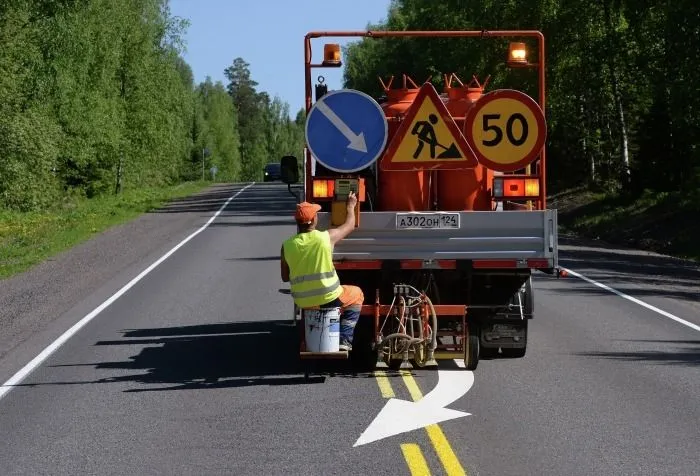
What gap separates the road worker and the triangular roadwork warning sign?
0.78 meters

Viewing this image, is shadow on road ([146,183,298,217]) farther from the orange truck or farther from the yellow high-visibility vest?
the yellow high-visibility vest

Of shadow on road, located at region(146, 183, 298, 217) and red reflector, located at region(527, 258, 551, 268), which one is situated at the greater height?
red reflector, located at region(527, 258, 551, 268)

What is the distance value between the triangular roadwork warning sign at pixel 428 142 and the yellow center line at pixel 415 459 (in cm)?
355

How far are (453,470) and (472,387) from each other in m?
3.05

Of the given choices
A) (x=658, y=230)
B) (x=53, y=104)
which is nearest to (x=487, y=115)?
(x=658, y=230)

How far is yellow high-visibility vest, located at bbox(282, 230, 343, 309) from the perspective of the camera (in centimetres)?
1065

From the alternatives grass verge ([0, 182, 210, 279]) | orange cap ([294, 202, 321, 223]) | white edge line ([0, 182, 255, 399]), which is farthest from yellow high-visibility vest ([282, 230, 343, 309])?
grass verge ([0, 182, 210, 279])

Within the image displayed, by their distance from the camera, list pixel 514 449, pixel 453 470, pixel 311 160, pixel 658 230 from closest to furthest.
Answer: pixel 453 470 < pixel 514 449 < pixel 311 160 < pixel 658 230

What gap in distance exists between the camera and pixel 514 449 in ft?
27.3

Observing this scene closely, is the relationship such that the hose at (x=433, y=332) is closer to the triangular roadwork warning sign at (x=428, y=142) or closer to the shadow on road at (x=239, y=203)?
the triangular roadwork warning sign at (x=428, y=142)

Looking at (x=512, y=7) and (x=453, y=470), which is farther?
(x=512, y=7)

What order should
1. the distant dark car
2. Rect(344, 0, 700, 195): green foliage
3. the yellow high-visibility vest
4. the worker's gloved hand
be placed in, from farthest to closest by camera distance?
the distant dark car → Rect(344, 0, 700, 195): green foliage → the worker's gloved hand → the yellow high-visibility vest

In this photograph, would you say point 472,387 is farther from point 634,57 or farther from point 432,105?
point 634,57

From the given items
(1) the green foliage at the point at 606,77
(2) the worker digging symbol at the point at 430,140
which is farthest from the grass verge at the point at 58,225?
(1) the green foliage at the point at 606,77
